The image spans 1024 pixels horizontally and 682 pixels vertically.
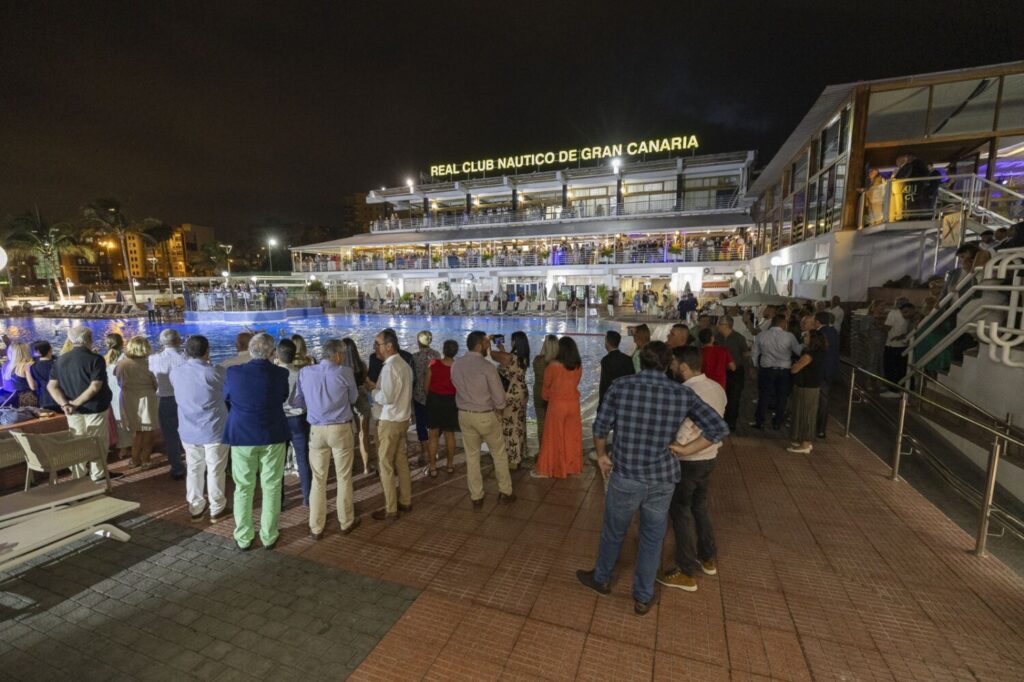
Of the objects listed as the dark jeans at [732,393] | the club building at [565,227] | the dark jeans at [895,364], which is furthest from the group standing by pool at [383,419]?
the club building at [565,227]

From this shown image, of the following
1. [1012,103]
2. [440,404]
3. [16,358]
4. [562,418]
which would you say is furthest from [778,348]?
[1012,103]

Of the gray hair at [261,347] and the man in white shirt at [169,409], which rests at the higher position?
the gray hair at [261,347]

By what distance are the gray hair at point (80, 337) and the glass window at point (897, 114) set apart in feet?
53.3

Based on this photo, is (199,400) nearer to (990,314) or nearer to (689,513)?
(689,513)

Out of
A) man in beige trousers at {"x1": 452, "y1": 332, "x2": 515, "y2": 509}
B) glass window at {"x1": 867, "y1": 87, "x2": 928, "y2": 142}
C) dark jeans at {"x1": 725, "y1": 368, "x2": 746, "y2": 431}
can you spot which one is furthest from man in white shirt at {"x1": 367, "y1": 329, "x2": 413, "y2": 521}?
glass window at {"x1": 867, "y1": 87, "x2": 928, "y2": 142}

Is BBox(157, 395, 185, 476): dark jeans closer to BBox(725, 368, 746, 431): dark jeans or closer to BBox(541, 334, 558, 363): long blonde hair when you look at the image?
BBox(541, 334, 558, 363): long blonde hair

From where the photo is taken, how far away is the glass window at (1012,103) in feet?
33.9

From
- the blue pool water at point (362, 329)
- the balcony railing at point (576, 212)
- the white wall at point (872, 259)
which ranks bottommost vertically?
the blue pool water at point (362, 329)

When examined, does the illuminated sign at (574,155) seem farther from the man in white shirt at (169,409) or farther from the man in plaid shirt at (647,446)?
the man in plaid shirt at (647,446)

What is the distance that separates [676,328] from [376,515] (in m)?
3.95

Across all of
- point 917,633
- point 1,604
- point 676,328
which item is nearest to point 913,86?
point 676,328

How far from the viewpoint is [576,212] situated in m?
33.3

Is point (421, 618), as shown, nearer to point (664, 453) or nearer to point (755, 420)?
point (664, 453)

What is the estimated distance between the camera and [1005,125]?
11.5 meters
